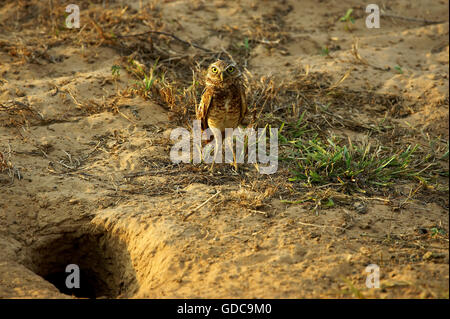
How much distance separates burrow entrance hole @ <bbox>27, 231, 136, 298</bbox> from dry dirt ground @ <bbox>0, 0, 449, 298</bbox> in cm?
2

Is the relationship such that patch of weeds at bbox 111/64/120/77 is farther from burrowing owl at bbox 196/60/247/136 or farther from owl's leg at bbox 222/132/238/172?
owl's leg at bbox 222/132/238/172

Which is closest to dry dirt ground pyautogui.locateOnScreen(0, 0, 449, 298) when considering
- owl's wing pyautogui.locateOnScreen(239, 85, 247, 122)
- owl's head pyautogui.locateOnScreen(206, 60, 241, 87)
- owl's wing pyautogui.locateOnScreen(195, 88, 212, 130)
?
owl's wing pyautogui.locateOnScreen(195, 88, 212, 130)

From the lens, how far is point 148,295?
3219 millimetres

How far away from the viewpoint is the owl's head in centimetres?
431

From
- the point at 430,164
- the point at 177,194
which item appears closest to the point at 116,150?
the point at 177,194

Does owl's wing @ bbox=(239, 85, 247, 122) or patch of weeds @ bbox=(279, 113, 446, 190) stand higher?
owl's wing @ bbox=(239, 85, 247, 122)

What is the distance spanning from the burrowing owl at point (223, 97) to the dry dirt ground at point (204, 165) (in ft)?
1.60

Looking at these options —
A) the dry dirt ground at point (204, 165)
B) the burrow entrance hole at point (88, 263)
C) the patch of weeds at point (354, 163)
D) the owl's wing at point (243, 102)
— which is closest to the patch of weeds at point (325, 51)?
the dry dirt ground at point (204, 165)

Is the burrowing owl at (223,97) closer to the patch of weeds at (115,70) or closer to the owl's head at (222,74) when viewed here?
the owl's head at (222,74)

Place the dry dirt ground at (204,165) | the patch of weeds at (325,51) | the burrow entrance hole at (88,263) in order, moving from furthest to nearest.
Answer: the patch of weeds at (325,51)
the burrow entrance hole at (88,263)
the dry dirt ground at (204,165)

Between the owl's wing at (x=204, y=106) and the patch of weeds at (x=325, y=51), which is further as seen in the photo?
the patch of weeds at (x=325, y=51)

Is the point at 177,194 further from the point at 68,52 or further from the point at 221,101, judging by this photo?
the point at 68,52

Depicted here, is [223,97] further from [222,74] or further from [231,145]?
[231,145]

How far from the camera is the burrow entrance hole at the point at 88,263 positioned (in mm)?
3926
